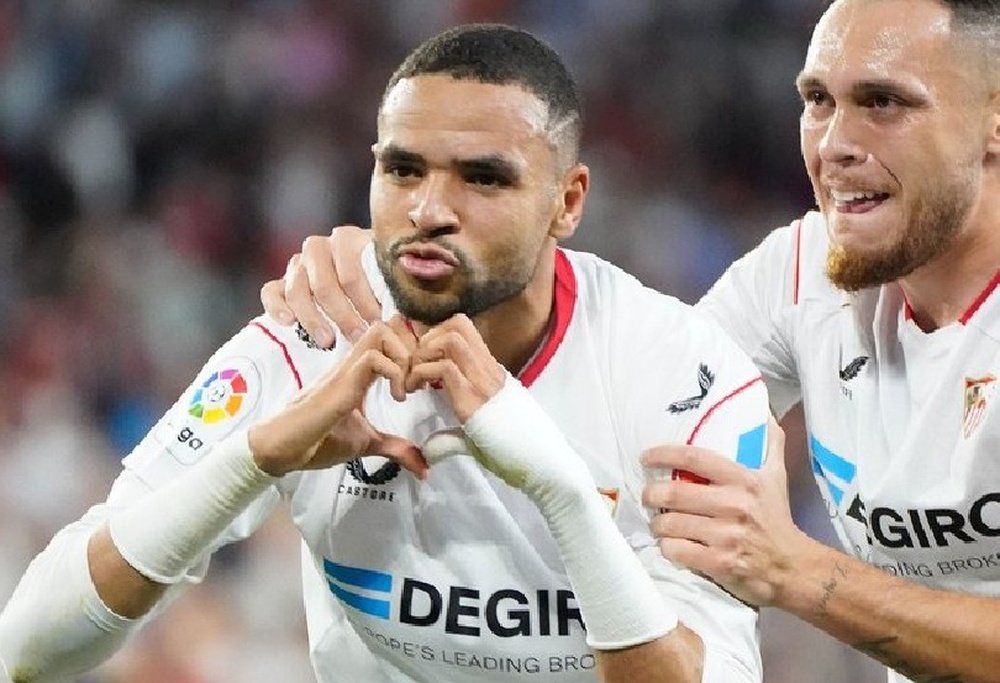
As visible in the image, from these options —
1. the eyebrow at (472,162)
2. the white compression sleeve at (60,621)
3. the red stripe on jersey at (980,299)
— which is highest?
the red stripe on jersey at (980,299)

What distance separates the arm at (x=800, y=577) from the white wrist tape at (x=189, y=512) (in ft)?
2.16

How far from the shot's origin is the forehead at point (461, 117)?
2.69 m

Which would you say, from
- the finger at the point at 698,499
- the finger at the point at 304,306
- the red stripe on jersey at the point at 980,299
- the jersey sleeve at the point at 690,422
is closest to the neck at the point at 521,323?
the jersey sleeve at the point at 690,422

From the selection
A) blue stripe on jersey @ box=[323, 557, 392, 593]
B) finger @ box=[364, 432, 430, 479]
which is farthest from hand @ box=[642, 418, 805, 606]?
blue stripe on jersey @ box=[323, 557, 392, 593]

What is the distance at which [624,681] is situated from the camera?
99.1 inches

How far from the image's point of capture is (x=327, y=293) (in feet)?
9.39

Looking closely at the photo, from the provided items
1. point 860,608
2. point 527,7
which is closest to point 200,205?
point 527,7

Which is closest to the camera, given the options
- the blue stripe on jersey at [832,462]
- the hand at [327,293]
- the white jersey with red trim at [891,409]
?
the hand at [327,293]

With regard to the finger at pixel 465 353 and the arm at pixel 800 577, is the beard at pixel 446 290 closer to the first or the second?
the finger at pixel 465 353

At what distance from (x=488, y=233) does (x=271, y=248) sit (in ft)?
13.3

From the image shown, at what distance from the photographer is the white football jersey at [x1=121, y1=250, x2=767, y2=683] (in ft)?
9.03

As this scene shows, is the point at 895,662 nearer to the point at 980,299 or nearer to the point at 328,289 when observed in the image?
the point at 980,299

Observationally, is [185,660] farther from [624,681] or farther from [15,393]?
[624,681]

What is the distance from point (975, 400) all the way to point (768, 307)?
2.00 ft
